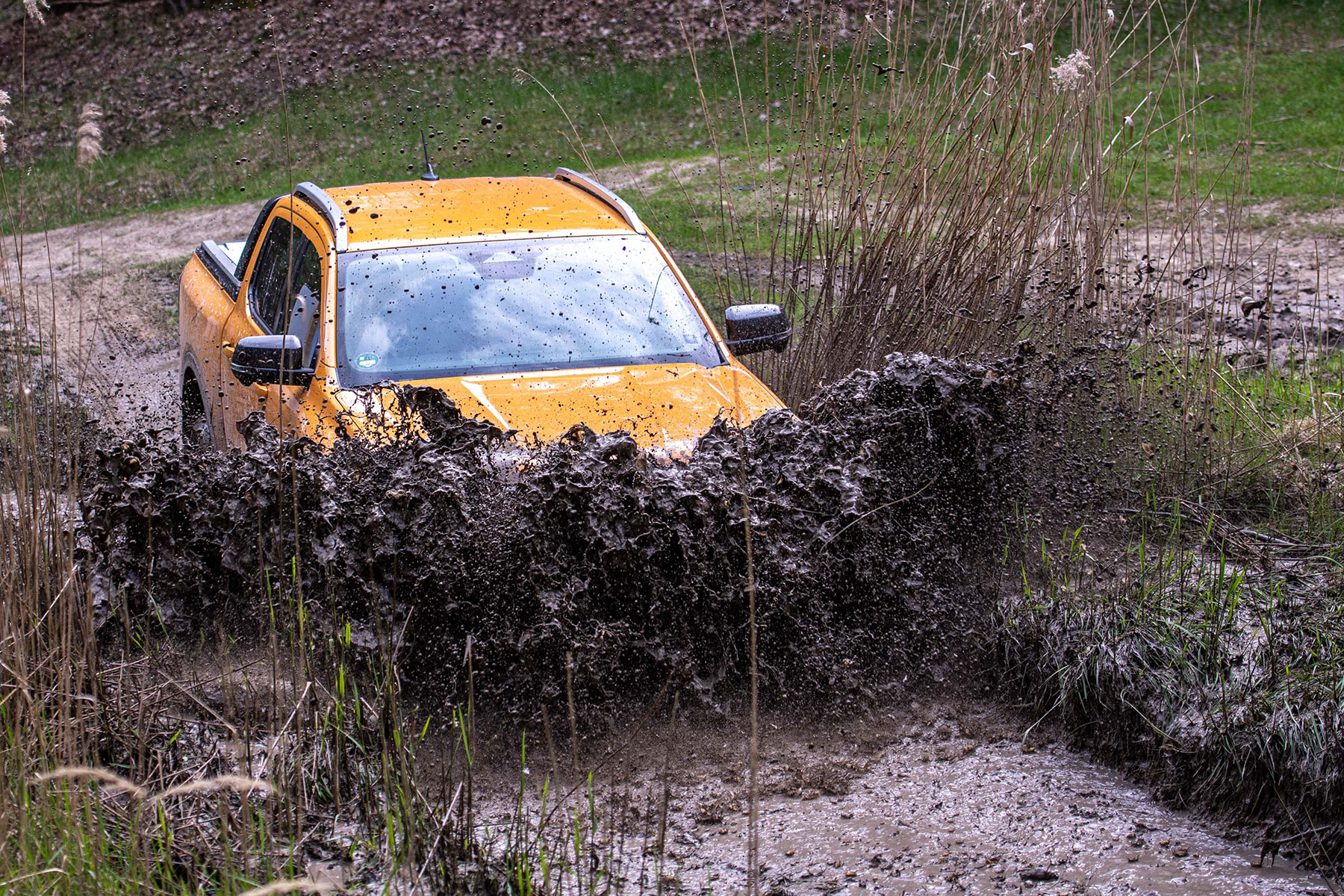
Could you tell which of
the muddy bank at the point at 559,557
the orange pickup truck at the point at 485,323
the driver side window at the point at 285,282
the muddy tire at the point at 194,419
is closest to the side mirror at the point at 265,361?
the orange pickup truck at the point at 485,323

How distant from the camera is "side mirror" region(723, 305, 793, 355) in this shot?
17.2ft

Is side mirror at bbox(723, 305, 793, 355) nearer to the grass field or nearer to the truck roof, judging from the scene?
the truck roof

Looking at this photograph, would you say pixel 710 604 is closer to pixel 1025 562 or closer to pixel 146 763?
pixel 1025 562

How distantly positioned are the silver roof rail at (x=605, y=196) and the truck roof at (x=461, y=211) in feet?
0.07

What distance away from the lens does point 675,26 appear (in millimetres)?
19422

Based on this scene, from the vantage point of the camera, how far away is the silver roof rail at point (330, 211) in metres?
5.34

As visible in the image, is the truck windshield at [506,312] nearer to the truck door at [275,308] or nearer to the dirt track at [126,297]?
the truck door at [275,308]

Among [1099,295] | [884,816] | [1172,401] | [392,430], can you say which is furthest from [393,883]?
[1099,295]

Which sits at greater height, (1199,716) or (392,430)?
(392,430)

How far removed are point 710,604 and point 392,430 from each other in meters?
1.26

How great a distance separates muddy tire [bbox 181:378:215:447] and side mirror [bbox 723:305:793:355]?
2.43 meters

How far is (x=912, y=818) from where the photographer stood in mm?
3785

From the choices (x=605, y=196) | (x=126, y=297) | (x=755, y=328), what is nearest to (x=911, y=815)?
(x=755, y=328)

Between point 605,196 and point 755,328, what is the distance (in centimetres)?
126
